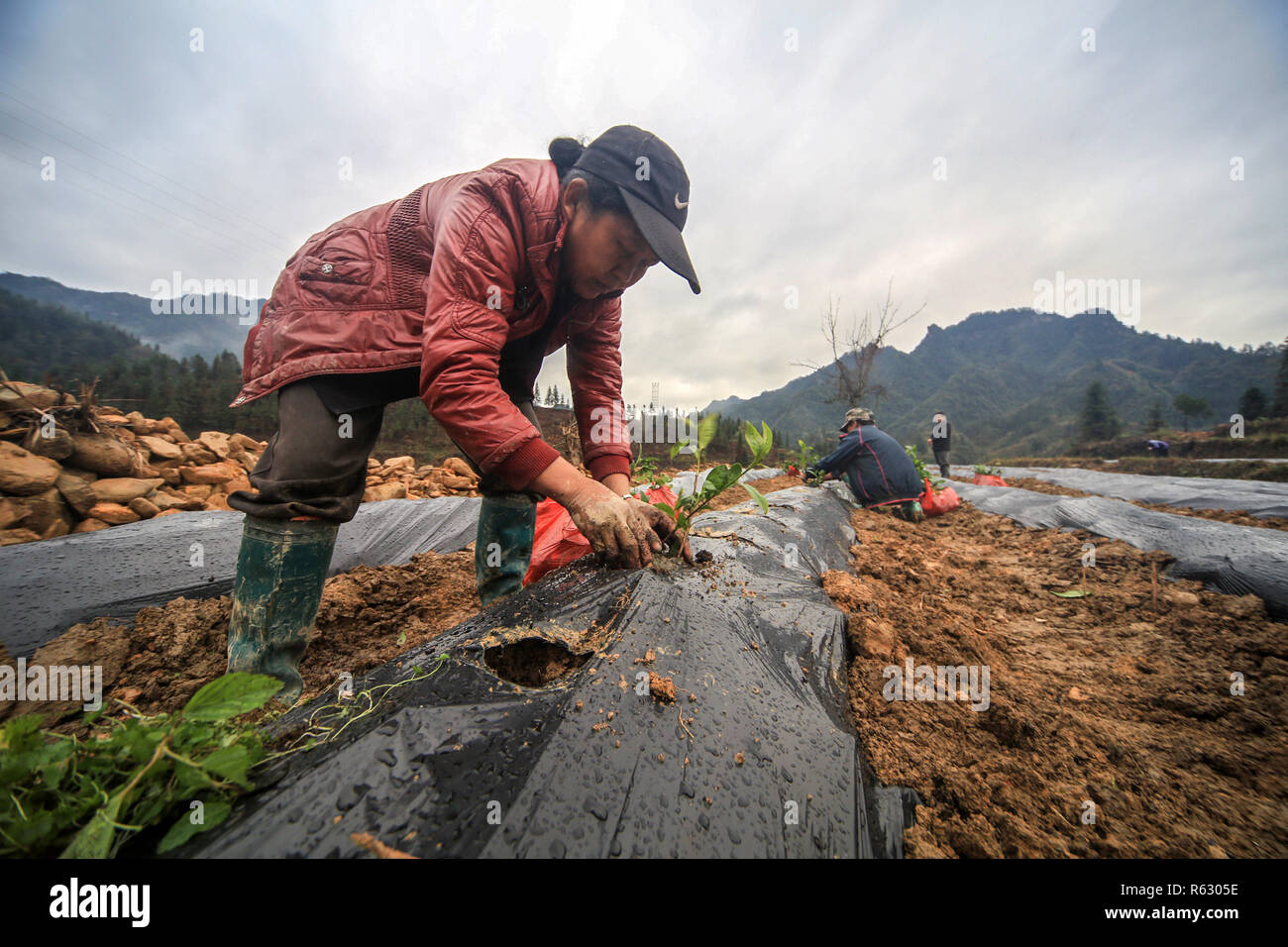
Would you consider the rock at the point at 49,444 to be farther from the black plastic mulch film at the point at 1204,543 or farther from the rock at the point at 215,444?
the black plastic mulch film at the point at 1204,543

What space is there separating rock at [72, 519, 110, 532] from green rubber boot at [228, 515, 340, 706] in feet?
8.56

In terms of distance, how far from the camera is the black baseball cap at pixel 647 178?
3.86 feet

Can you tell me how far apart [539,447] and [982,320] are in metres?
125

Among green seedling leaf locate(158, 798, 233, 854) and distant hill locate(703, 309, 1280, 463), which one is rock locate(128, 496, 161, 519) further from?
distant hill locate(703, 309, 1280, 463)

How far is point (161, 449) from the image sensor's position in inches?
141

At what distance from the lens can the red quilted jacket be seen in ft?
3.41

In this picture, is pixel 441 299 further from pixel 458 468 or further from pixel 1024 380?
pixel 1024 380

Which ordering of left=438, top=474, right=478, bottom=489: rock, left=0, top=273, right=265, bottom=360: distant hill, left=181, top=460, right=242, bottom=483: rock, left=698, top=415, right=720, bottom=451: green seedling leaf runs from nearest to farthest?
left=698, top=415, right=720, bottom=451: green seedling leaf < left=181, top=460, right=242, bottom=483: rock < left=438, top=474, right=478, bottom=489: rock < left=0, top=273, right=265, bottom=360: distant hill

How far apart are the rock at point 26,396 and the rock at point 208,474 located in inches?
32.1

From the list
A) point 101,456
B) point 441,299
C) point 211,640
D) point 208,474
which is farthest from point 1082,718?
point 208,474

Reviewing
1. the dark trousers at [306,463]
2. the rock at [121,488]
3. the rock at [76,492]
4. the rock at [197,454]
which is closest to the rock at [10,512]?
the rock at [76,492]

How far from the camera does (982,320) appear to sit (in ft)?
314

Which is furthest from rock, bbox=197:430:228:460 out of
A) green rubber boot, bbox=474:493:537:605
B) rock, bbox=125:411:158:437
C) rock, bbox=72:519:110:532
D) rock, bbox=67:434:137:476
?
green rubber boot, bbox=474:493:537:605
